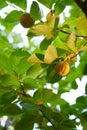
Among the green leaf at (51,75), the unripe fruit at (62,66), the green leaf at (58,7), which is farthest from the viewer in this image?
the green leaf at (58,7)

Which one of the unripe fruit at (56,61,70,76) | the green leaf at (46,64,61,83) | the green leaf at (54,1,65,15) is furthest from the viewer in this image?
the green leaf at (54,1,65,15)

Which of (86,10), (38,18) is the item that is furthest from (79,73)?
(86,10)

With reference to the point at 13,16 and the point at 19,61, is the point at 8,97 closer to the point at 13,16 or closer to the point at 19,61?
the point at 19,61

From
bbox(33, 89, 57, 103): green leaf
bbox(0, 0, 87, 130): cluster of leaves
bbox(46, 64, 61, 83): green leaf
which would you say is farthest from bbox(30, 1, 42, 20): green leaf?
bbox(33, 89, 57, 103): green leaf

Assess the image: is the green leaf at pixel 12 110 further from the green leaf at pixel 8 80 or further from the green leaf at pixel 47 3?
the green leaf at pixel 47 3

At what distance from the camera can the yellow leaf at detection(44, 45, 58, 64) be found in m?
1.15

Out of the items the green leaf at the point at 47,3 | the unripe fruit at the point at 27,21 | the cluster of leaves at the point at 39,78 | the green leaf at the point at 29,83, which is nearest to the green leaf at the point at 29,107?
the cluster of leaves at the point at 39,78

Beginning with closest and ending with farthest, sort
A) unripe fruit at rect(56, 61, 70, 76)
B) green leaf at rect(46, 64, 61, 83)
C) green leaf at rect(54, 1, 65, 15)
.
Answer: unripe fruit at rect(56, 61, 70, 76) → green leaf at rect(46, 64, 61, 83) → green leaf at rect(54, 1, 65, 15)

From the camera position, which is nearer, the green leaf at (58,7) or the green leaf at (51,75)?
the green leaf at (51,75)

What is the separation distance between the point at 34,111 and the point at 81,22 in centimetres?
45

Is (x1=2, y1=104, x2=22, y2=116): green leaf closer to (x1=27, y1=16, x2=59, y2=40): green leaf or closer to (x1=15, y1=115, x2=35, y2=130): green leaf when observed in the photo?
(x1=15, y1=115, x2=35, y2=130): green leaf

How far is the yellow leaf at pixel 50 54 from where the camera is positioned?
115 centimetres

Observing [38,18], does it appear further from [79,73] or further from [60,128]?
[60,128]

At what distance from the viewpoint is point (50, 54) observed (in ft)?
3.83
